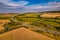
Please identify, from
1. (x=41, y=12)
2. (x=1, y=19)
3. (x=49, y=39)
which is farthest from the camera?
(x=1, y=19)

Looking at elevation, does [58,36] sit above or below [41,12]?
below

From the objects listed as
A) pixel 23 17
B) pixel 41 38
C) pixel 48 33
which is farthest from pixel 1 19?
pixel 41 38

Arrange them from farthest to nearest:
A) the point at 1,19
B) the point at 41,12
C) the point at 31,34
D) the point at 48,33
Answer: the point at 1,19 → the point at 41,12 → the point at 48,33 → the point at 31,34

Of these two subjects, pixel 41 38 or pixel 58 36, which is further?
pixel 58 36

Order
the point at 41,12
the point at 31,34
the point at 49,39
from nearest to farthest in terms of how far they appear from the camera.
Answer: the point at 49,39 → the point at 31,34 → the point at 41,12

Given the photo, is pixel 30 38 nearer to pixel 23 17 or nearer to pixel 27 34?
pixel 27 34

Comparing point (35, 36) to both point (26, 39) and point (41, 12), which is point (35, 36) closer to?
point (26, 39)

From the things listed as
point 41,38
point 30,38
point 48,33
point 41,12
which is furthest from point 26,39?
point 41,12

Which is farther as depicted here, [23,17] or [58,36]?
[23,17]

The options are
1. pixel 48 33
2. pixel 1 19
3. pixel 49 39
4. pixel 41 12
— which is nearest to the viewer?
pixel 49 39
